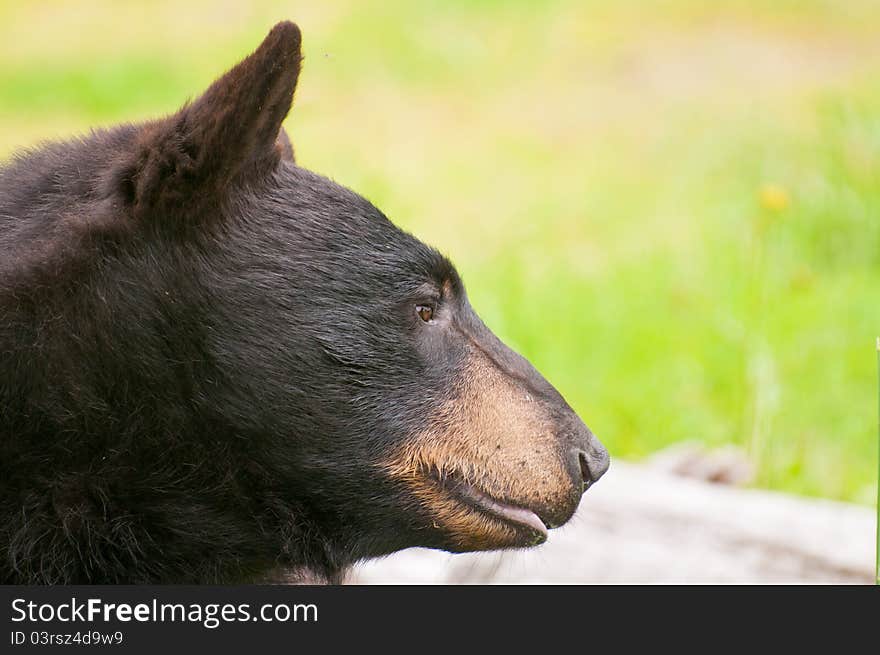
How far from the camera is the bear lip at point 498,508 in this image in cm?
326

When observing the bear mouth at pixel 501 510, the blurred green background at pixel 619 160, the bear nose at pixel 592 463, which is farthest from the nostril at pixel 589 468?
the blurred green background at pixel 619 160

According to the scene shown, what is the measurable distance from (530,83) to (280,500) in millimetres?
10105

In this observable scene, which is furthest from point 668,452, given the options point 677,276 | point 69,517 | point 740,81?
point 740,81

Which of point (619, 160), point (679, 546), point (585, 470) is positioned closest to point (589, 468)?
point (585, 470)

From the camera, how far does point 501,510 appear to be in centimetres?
331

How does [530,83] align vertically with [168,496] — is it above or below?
above

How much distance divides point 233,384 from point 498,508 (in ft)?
2.54

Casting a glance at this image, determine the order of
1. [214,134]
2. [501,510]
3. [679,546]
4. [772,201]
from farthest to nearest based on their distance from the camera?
1. [772,201]
2. [679,546]
3. [501,510]
4. [214,134]

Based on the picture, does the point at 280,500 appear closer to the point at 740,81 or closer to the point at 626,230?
the point at 626,230

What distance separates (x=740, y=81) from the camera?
1216 cm

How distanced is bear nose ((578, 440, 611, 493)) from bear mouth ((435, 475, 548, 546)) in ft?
0.58

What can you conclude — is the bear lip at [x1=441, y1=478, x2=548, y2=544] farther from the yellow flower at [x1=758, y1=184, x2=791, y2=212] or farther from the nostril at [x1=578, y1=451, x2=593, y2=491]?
the yellow flower at [x1=758, y1=184, x2=791, y2=212]

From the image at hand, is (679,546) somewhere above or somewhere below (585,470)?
above

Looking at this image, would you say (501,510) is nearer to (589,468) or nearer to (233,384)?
(589,468)
